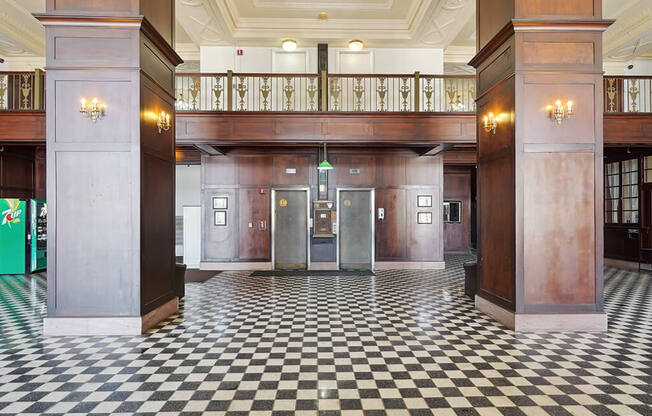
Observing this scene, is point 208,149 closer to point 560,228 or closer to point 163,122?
point 163,122

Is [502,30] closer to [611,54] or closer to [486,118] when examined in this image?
[486,118]

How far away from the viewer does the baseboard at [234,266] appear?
980 cm

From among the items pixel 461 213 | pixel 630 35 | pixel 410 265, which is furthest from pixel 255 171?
pixel 630 35

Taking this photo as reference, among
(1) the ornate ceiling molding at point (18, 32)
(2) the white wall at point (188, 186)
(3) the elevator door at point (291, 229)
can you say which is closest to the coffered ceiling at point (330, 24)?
(1) the ornate ceiling molding at point (18, 32)

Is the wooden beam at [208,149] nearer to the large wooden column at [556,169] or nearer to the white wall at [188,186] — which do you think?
the white wall at [188,186]

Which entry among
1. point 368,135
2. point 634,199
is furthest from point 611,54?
point 368,135

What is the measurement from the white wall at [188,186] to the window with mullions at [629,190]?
1308 cm

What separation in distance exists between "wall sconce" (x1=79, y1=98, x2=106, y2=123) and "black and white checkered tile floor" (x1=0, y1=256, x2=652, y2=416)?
8.79ft

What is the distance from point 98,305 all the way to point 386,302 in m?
4.22

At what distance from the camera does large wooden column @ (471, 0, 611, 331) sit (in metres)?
4.62

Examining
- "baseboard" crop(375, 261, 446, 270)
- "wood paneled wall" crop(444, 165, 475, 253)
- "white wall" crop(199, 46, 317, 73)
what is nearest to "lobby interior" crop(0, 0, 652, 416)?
"baseboard" crop(375, 261, 446, 270)

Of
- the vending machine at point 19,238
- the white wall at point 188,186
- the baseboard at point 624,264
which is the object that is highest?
the white wall at point 188,186

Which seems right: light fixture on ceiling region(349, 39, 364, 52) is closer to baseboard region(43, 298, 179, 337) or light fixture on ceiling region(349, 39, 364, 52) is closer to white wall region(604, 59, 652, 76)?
white wall region(604, 59, 652, 76)

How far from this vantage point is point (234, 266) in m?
9.82
